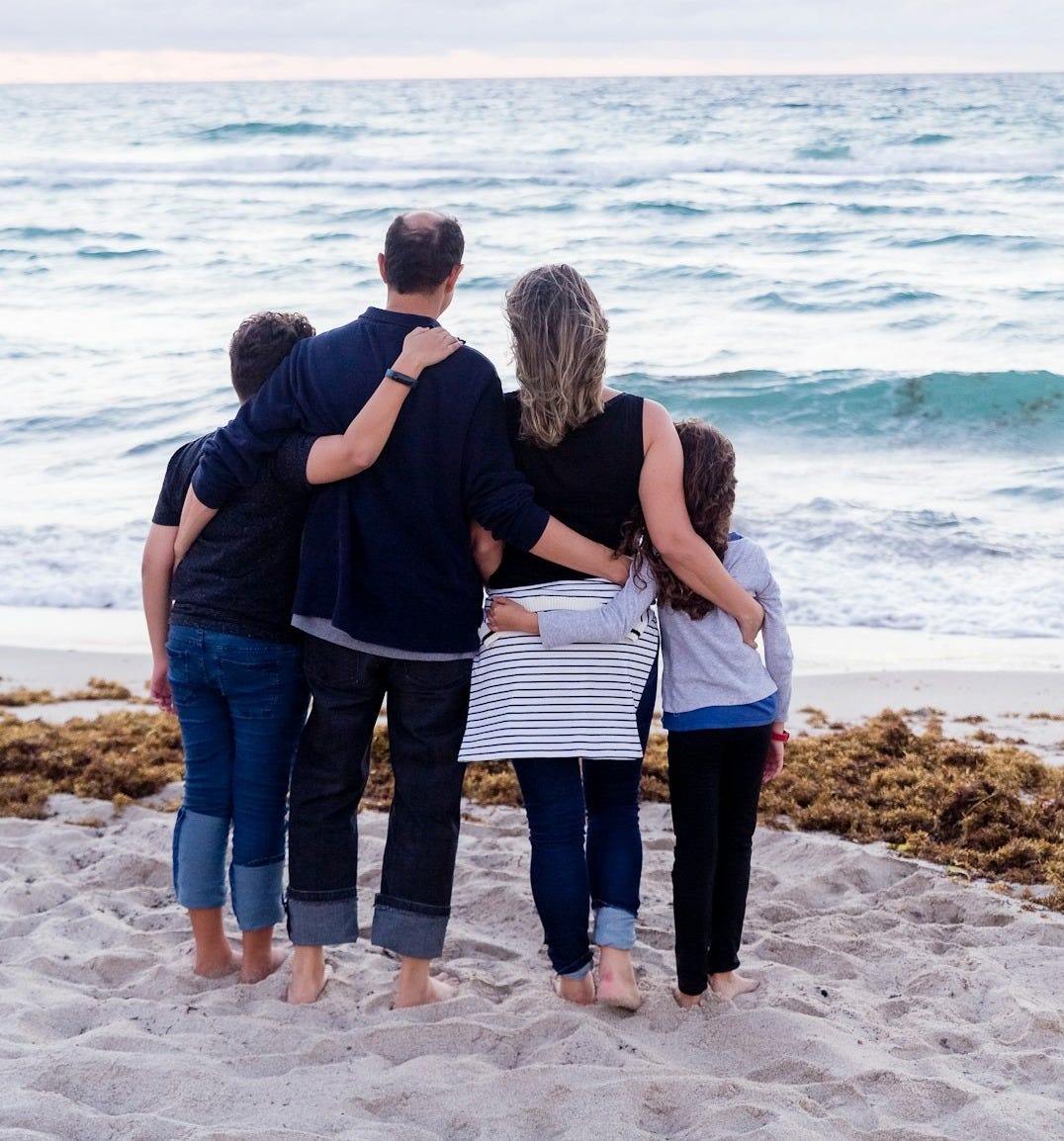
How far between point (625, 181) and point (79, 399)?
17248 millimetres

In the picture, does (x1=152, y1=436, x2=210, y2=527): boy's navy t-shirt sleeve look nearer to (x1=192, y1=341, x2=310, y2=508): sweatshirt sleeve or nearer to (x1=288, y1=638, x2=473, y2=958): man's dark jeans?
(x1=192, y1=341, x2=310, y2=508): sweatshirt sleeve

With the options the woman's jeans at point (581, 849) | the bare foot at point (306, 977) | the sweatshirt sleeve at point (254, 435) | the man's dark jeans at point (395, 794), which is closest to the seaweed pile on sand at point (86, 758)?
the bare foot at point (306, 977)

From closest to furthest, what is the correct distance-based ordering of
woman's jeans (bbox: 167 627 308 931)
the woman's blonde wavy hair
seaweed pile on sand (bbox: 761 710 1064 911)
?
the woman's blonde wavy hair, woman's jeans (bbox: 167 627 308 931), seaweed pile on sand (bbox: 761 710 1064 911)

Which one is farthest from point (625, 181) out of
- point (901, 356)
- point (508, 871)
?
point (508, 871)

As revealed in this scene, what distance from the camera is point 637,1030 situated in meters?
2.96

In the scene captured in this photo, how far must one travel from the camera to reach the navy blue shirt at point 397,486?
2.78 metres

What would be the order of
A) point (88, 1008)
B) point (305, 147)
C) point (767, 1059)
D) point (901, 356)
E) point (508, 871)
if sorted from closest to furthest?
point (767, 1059) → point (88, 1008) → point (508, 871) → point (901, 356) → point (305, 147)

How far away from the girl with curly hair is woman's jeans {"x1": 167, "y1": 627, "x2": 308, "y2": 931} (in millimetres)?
596

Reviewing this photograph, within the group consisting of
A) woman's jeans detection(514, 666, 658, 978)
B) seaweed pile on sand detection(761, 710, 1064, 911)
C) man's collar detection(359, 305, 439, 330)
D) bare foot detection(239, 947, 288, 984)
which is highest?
man's collar detection(359, 305, 439, 330)

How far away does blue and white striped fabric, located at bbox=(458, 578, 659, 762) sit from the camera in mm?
2850

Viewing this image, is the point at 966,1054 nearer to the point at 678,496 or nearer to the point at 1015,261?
the point at 678,496

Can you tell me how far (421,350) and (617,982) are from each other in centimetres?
157

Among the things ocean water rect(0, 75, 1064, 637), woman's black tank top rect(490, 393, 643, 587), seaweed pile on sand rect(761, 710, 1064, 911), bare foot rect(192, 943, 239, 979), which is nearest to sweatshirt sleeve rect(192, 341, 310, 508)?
woman's black tank top rect(490, 393, 643, 587)

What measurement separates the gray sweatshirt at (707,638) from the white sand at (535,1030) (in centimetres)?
78
